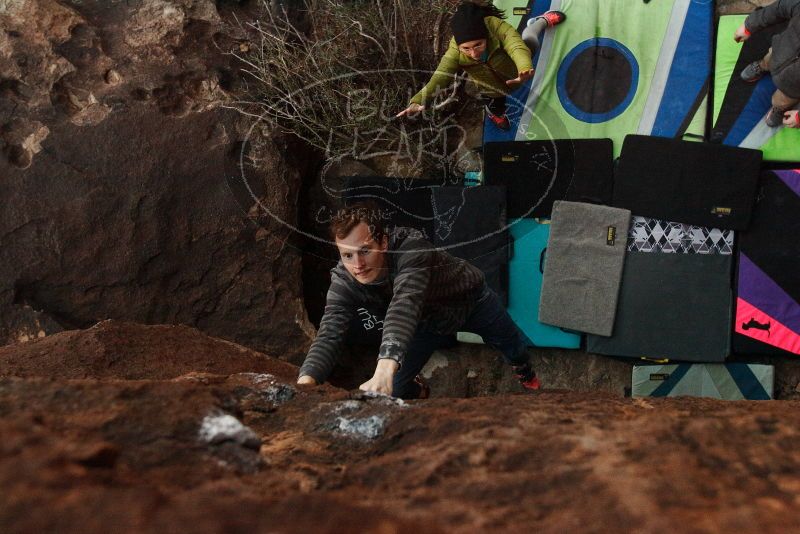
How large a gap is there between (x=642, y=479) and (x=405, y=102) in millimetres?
3154

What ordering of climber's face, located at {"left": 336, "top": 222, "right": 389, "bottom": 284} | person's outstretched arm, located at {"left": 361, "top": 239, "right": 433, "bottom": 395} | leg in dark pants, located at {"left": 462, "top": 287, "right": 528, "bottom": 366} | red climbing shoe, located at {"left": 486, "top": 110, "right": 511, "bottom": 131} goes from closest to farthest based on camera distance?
person's outstretched arm, located at {"left": 361, "top": 239, "right": 433, "bottom": 395}, climber's face, located at {"left": 336, "top": 222, "right": 389, "bottom": 284}, leg in dark pants, located at {"left": 462, "top": 287, "right": 528, "bottom": 366}, red climbing shoe, located at {"left": 486, "top": 110, "right": 511, "bottom": 131}

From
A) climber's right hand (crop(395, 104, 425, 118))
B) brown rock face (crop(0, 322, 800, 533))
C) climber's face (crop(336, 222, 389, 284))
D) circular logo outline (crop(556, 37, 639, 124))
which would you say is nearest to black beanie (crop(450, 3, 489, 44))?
climber's right hand (crop(395, 104, 425, 118))

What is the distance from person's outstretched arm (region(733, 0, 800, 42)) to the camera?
3115mm

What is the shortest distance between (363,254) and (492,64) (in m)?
1.69

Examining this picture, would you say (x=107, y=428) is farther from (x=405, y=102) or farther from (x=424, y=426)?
(x=405, y=102)

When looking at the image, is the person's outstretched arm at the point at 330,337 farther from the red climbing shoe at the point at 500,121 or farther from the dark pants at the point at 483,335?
the red climbing shoe at the point at 500,121

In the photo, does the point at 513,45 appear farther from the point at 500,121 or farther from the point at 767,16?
the point at 767,16

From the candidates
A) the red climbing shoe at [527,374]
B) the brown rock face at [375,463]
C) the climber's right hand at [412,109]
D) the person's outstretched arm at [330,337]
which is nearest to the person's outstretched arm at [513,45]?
the climber's right hand at [412,109]

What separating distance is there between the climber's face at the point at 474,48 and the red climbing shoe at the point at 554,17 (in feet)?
1.76

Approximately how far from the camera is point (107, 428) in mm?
1203

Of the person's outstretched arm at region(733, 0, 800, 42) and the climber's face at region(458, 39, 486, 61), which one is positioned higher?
the person's outstretched arm at region(733, 0, 800, 42)

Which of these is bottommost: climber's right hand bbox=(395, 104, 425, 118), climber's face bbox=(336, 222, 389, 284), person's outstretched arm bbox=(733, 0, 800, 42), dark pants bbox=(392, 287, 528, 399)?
dark pants bbox=(392, 287, 528, 399)

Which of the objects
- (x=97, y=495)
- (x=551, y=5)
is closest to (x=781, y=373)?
(x=551, y=5)

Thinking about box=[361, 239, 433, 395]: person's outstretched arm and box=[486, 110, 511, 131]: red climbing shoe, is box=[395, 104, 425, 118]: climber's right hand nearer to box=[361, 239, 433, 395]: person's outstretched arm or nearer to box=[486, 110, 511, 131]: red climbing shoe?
box=[486, 110, 511, 131]: red climbing shoe
